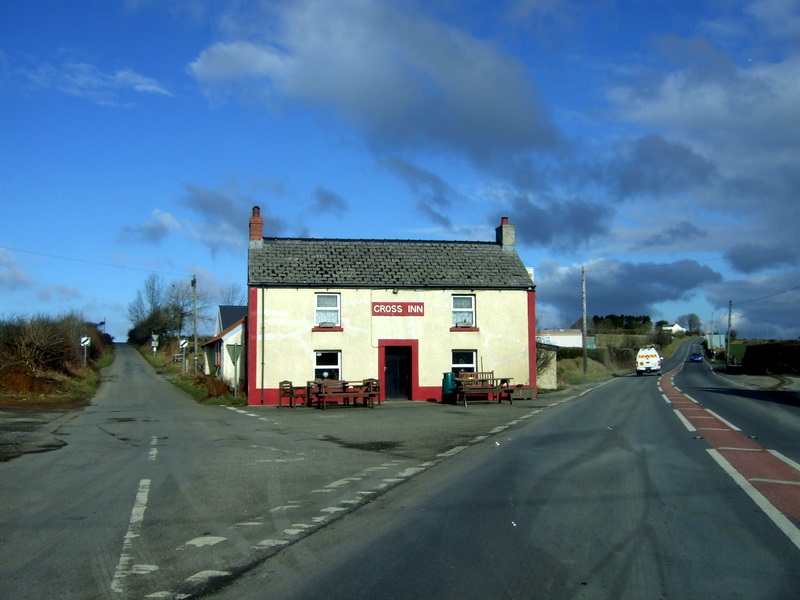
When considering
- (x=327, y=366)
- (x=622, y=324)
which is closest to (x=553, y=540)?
(x=327, y=366)

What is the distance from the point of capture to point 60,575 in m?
Answer: 6.21

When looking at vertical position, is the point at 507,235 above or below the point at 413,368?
above

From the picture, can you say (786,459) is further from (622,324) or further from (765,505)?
(622,324)

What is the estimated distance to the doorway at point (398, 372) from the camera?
97.9 feet

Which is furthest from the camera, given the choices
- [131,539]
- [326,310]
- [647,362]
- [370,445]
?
[647,362]

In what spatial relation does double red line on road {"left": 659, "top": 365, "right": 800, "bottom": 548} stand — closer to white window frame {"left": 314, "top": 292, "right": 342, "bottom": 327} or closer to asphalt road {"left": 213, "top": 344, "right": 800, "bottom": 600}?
asphalt road {"left": 213, "top": 344, "right": 800, "bottom": 600}

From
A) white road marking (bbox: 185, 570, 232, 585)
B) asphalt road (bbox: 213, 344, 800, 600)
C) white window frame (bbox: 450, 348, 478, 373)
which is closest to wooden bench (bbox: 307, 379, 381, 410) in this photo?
white window frame (bbox: 450, 348, 478, 373)

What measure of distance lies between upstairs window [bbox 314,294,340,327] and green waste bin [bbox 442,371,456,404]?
15.7 feet

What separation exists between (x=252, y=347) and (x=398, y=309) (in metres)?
5.96

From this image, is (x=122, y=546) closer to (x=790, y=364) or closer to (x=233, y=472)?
(x=233, y=472)

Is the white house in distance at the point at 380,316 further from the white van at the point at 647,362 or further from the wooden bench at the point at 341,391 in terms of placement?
the white van at the point at 647,362

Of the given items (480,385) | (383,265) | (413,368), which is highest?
(383,265)

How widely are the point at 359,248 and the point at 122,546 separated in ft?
81.7

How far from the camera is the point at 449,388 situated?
28.7 meters
